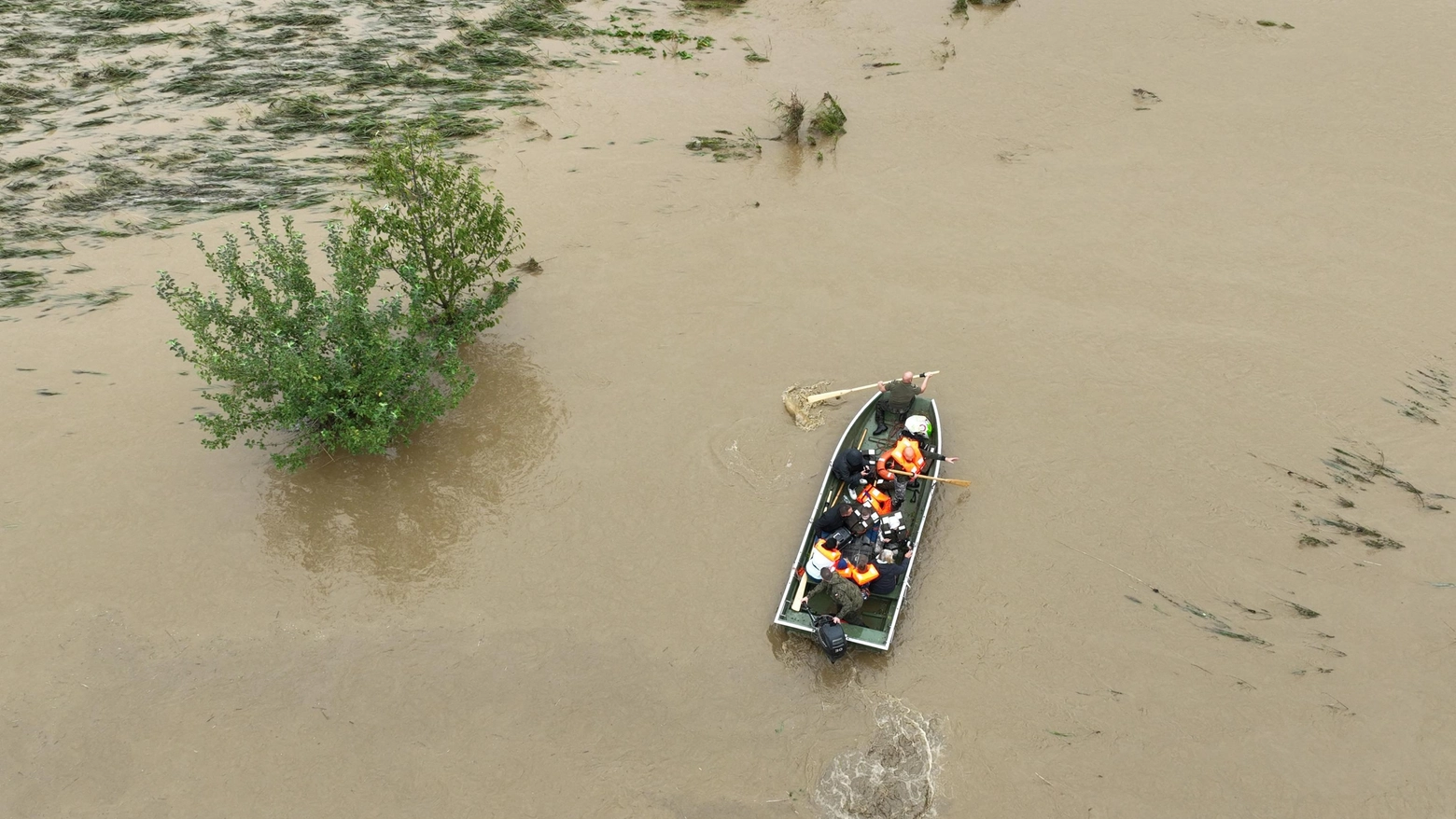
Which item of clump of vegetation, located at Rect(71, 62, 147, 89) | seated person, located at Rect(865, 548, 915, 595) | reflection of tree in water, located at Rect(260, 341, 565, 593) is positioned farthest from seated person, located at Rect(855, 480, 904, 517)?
clump of vegetation, located at Rect(71, 62, 147, 89)

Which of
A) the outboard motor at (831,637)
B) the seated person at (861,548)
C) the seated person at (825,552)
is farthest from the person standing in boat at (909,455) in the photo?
the outboard motor at (831,637)

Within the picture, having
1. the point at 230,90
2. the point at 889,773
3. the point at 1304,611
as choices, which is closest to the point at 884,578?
the point at 889,773

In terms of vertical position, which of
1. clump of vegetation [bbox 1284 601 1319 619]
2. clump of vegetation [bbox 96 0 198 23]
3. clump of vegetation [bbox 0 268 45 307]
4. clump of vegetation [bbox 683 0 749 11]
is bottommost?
clump of vegetation [bbox 1284 601 1319 619]

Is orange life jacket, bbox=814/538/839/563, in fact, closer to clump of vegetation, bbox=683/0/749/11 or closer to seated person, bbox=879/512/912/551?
seated person, bbox=879/512/912/551

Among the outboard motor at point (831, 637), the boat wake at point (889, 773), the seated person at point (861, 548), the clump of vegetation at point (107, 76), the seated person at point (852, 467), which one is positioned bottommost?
the boat wake at point (889, 773)

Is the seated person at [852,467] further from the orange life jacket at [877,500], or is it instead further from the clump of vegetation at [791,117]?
the clump of vegetation at [791,117]

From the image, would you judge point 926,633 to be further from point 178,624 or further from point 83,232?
point 83,232
